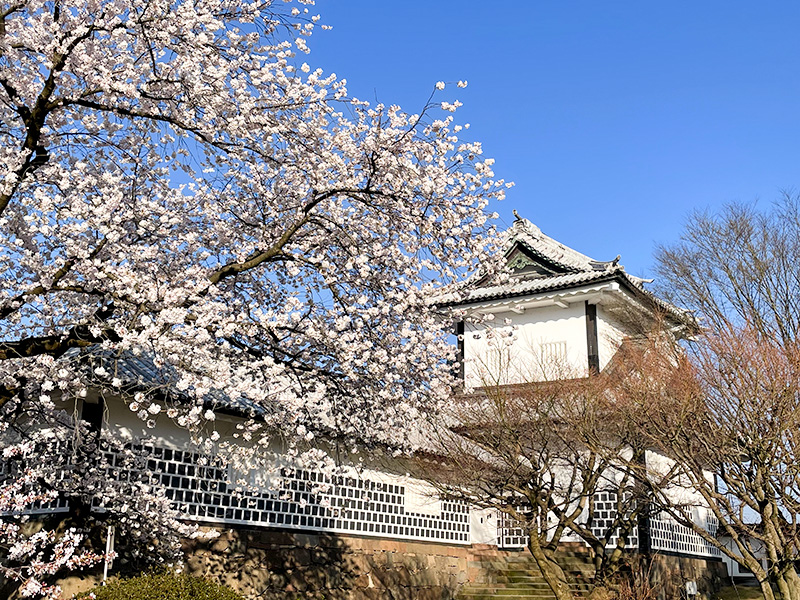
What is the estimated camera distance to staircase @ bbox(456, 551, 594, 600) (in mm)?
13812

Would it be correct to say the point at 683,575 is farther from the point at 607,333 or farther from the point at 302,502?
the point at 302,502

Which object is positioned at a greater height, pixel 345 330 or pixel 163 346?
pixel 345 330

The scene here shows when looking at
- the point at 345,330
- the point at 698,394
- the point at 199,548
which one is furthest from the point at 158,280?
the point at 698,394

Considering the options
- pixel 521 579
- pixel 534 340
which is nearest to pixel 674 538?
pixel 521 579

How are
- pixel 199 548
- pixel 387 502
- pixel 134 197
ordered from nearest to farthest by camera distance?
pixel 134 197, pixel 199 548, pixel 387 502

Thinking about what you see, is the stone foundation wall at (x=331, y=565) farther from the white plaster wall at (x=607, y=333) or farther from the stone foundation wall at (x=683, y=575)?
the white plaster wall at (x=607, y=333)

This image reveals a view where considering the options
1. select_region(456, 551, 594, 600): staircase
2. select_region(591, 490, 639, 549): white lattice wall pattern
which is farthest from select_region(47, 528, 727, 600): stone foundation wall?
select_region(591, 490, 639, 549): white lattice wall pattern

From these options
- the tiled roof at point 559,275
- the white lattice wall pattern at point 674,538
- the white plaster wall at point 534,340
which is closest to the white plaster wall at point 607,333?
the white plaster wall at point 534,340

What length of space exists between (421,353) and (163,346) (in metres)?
3.33

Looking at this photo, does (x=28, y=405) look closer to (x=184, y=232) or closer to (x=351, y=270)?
(x=184, y=232)

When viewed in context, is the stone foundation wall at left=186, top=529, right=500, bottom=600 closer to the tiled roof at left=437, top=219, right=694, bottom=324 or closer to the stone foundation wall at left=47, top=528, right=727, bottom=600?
the stone foundation wall at left=47, top=528, right=727, bottom=600

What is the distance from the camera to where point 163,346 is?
6.24 m

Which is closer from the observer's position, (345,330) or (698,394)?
(345,330)

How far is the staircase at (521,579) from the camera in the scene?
13.8 m
